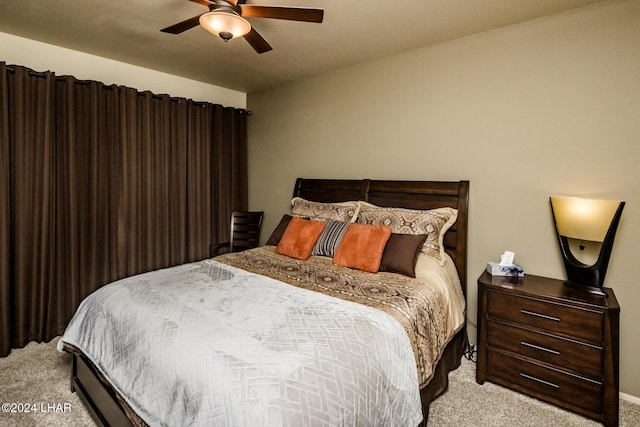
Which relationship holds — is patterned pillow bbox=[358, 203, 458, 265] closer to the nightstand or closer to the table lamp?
the nightstand

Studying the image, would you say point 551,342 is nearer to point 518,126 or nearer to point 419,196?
point 419,196

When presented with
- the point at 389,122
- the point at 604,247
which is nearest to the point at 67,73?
the point at 389,122

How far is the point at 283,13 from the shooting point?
1870 millimetres

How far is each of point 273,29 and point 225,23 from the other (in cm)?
85

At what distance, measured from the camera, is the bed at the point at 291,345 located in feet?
4.01

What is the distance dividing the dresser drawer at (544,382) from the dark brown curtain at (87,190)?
3.18m

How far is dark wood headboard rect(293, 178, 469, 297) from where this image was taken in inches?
107

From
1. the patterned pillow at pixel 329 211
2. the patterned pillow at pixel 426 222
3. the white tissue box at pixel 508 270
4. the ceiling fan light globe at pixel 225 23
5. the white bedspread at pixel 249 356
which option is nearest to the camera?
the white bedspread at pixel 249 356

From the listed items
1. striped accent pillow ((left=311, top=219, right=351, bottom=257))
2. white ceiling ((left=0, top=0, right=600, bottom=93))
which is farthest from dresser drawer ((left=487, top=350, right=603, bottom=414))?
white ceiling ((left=0, top=0, right=600, bottom=93))

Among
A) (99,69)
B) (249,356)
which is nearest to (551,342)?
(249,356)

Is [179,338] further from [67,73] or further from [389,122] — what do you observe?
[67,73]

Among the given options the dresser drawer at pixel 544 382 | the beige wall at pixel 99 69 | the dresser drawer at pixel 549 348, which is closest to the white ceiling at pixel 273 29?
the beige wall at pixel 99 69

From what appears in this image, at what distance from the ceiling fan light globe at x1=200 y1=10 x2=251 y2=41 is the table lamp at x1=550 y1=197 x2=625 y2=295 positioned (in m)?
2.26

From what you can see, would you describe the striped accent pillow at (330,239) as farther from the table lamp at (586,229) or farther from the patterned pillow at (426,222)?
the table lamp at (586,229)
